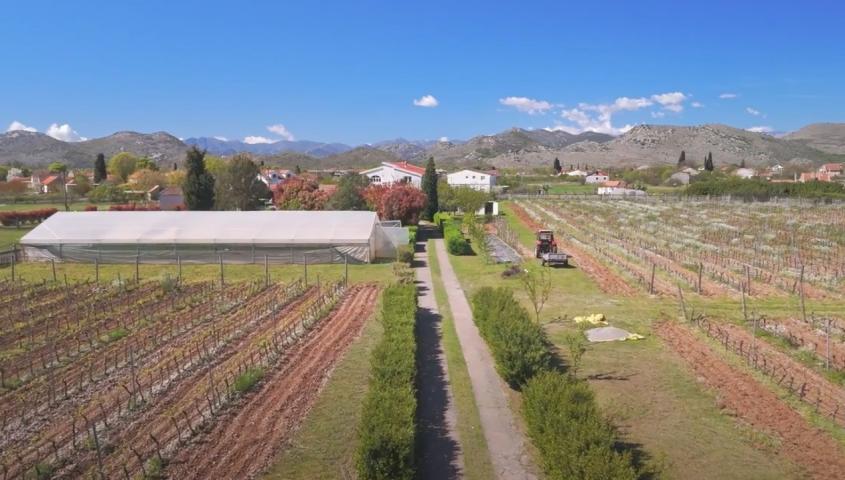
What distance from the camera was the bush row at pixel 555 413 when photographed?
875 cm

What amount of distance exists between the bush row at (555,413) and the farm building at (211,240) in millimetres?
19346

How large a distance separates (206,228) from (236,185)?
2087cm

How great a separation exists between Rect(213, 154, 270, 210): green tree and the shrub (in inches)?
1919

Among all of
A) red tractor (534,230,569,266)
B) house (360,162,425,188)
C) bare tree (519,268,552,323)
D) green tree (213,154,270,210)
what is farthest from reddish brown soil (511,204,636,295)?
house (360,162,425,188)

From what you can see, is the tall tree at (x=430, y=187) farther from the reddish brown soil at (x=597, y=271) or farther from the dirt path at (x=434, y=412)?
the dirt path at (x=434, y=412)

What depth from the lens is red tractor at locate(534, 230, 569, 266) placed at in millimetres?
33375

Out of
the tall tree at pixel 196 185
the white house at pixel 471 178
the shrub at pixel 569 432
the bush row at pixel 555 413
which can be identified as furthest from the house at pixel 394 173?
the shrub at pixel 569 432

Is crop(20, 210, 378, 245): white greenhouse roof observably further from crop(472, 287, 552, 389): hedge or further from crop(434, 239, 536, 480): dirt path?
crop(472, 287, 552, 389): hedge

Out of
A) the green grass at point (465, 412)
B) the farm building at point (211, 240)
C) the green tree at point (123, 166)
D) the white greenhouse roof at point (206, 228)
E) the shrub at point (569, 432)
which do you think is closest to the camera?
the shrub at point (569, 432)

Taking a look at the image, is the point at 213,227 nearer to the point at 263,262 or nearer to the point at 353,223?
the point at 263,262

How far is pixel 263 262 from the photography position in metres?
35.3

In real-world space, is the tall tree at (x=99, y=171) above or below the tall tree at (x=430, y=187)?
above

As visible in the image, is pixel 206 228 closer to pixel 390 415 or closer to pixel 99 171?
pixel 390 415

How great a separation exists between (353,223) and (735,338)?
23.1m
